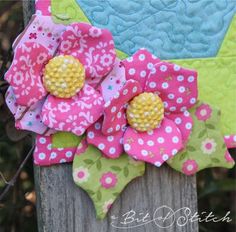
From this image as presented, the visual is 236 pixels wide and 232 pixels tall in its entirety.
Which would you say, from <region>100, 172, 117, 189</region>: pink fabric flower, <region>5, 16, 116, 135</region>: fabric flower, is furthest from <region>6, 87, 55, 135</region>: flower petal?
<region>100, 172, 117, 189</region>: pink fabric flower

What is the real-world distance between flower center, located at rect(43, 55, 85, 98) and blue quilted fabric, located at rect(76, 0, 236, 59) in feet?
0.29

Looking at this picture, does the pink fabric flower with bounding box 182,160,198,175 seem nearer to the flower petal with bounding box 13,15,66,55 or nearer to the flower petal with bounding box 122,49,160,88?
the flower petal with bounding box 122,49,160,88

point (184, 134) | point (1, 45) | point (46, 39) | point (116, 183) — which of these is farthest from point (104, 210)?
point (1, 45)

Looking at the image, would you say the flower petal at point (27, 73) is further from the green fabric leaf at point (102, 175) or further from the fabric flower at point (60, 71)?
the green fabric leaf at point (102, 175)

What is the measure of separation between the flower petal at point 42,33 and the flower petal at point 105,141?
5.1 inches

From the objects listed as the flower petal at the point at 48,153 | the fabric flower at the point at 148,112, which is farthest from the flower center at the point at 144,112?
the flower petal at the point at 48,153

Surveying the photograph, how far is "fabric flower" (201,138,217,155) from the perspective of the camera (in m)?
0.92

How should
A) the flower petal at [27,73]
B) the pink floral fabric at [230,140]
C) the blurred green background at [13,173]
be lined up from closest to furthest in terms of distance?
the flower petal at [27,73] → the pink floral fabric at [230,140] → the blurred green background at [13,173]

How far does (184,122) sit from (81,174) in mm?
176

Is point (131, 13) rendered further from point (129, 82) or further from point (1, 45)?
point (1, 45)

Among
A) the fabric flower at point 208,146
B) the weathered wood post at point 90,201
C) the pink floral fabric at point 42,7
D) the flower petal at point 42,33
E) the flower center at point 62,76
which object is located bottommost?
the weathered wood post at point 90,201

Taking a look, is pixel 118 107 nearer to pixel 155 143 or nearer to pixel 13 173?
pixel 155 143

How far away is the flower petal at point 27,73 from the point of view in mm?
824

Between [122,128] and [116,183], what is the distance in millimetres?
84
